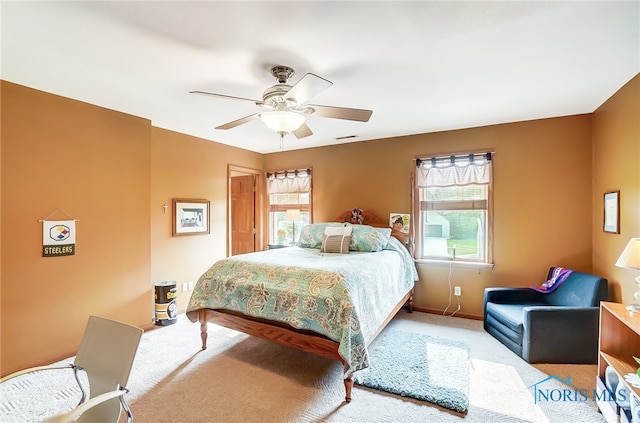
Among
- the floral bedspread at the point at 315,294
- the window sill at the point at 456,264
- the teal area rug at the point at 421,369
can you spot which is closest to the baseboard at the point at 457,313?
the window sill at the point at 456,264

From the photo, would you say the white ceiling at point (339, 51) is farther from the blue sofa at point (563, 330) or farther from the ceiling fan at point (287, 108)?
the blue sofa at point (563, 330)

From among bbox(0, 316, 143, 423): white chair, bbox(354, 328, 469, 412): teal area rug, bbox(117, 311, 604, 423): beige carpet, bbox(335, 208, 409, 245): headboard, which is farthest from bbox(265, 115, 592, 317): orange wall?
bbox(0, 316, 143, 423): white chair

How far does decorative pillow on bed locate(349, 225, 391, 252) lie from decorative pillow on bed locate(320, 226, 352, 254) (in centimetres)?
10

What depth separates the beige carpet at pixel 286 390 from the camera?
198 cm

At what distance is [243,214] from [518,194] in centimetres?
442

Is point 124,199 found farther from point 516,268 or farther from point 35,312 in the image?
point 516,268

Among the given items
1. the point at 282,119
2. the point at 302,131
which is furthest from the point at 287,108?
the point at 302,131

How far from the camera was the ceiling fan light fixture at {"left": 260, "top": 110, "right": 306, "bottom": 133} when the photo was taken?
7.00ft

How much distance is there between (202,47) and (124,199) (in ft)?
7.21

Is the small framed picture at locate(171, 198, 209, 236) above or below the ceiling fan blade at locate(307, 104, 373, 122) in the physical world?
below

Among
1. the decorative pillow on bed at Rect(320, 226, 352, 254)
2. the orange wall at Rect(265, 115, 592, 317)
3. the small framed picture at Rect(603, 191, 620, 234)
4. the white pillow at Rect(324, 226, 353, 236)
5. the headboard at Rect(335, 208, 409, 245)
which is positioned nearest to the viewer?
the small framed picture at Rect(603, 191, 620, 234)

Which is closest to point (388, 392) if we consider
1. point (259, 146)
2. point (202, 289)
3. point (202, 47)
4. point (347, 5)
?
point (202, 289)

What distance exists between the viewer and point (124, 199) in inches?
129

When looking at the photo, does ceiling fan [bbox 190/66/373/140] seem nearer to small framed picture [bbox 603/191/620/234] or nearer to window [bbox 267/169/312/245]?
small framed picture [bbox 603/191/620/234]
